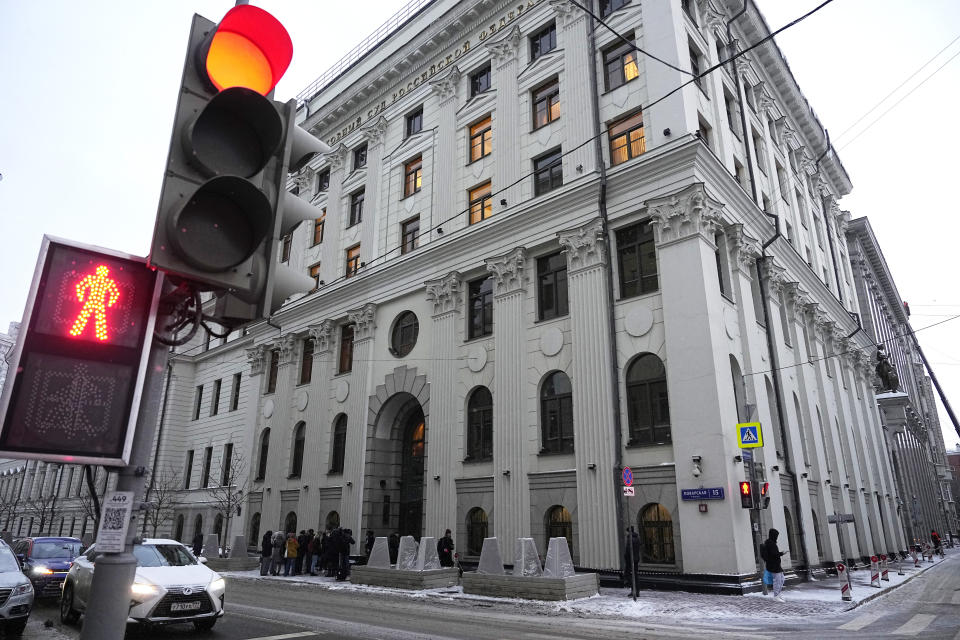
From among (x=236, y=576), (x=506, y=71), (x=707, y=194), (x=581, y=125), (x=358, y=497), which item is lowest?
(x=236, y=576)

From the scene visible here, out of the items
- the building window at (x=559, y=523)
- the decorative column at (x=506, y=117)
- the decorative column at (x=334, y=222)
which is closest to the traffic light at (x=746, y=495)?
the building window at (x=559, y=523)

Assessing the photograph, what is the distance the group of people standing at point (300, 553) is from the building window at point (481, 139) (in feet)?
56.0

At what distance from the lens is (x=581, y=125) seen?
24312mm

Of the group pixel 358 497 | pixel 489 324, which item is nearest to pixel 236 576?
pixel 358 497

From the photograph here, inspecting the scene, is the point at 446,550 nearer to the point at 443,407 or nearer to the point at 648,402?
the point at 443,407

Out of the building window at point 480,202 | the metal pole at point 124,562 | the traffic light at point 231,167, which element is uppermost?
the building window at point 480,202

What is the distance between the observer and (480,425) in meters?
24.7

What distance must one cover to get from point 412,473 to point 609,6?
21.6 metres

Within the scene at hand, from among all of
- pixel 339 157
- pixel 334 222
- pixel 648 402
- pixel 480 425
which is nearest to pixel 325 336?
pixel 334 222

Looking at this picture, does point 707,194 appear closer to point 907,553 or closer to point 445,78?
point 445,78

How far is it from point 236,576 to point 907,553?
36.3m

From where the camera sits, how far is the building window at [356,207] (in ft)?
113

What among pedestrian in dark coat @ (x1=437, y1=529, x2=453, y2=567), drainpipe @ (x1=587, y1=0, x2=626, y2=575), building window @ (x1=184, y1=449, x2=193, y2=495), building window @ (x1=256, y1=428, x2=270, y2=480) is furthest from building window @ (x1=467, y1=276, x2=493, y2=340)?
building window @ (x1=184, y1=449, x2=193, y2=495)

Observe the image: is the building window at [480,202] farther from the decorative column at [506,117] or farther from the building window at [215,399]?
the building window at [215,399]
